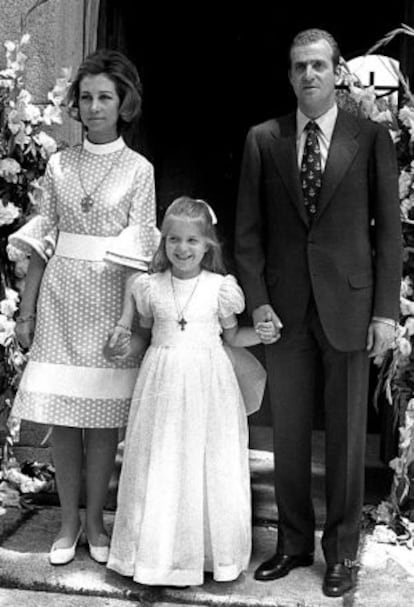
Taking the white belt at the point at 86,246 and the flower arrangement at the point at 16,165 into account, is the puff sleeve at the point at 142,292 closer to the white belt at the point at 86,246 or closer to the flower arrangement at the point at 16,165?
the white belt at the point at 86,246

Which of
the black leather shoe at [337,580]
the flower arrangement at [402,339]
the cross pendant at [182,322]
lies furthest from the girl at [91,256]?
the flower arrangement at [402,339]

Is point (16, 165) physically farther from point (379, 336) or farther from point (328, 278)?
point (379, 336)

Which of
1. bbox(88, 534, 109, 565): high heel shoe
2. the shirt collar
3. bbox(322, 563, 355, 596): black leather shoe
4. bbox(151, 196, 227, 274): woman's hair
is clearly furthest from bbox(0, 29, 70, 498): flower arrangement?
bbox(322, 563, 355, 596): black leather shoe

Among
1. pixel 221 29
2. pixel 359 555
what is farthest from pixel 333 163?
pixel 221 29

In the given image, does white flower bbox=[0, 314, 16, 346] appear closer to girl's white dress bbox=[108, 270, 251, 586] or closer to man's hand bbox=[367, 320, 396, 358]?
girl's white dress bbox=[108, 270, 251, 586]

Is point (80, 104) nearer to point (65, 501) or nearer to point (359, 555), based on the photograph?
point (65, 501)

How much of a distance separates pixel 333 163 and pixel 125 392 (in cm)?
108

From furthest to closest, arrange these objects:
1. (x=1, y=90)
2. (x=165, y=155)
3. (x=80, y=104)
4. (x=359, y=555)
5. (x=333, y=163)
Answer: (x=165, y=155) → (x=1, y=90) → (x=359, y=555) → (x=80, y=104) → (x=333, y=163)

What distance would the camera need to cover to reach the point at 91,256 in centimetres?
369

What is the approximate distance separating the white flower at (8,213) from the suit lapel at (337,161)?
144 cm

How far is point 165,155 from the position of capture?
21.0ft

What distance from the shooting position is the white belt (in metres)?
3.68

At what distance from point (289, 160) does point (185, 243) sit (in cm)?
44

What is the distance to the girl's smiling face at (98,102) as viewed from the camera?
363cm
